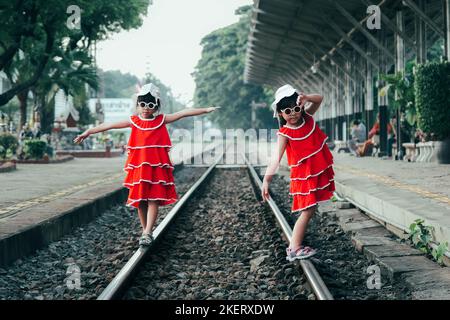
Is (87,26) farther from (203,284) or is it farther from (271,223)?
(203,284)

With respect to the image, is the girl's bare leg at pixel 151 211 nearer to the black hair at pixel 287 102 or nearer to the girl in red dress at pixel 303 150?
the girl in red dress at pixel 303 150

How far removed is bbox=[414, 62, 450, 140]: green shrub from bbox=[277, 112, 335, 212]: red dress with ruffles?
10.5 metres

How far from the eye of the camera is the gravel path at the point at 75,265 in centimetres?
597

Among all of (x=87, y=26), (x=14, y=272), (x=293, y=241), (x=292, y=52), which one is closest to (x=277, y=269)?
(x=293, y=241)

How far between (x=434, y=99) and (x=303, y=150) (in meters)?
10.8

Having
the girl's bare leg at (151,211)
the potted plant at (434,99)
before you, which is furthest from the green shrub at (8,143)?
the girl's bare leg at (151,211)

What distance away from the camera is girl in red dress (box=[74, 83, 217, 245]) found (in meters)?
6.70

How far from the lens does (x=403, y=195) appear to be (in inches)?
385

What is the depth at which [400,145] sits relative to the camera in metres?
20.6

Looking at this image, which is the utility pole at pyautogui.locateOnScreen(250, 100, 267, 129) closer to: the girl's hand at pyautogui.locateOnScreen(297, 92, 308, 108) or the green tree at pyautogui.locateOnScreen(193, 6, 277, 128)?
the green tree at pyautogui.locateOnScreen(193, 6, 277, 128)

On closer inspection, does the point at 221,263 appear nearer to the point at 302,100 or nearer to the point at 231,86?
the point at 302,100

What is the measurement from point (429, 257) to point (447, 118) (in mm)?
9624

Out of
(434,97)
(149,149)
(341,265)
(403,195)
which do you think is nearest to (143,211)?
(149,149)

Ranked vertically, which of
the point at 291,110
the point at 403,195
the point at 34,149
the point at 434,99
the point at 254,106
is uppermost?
the point at 254,106
